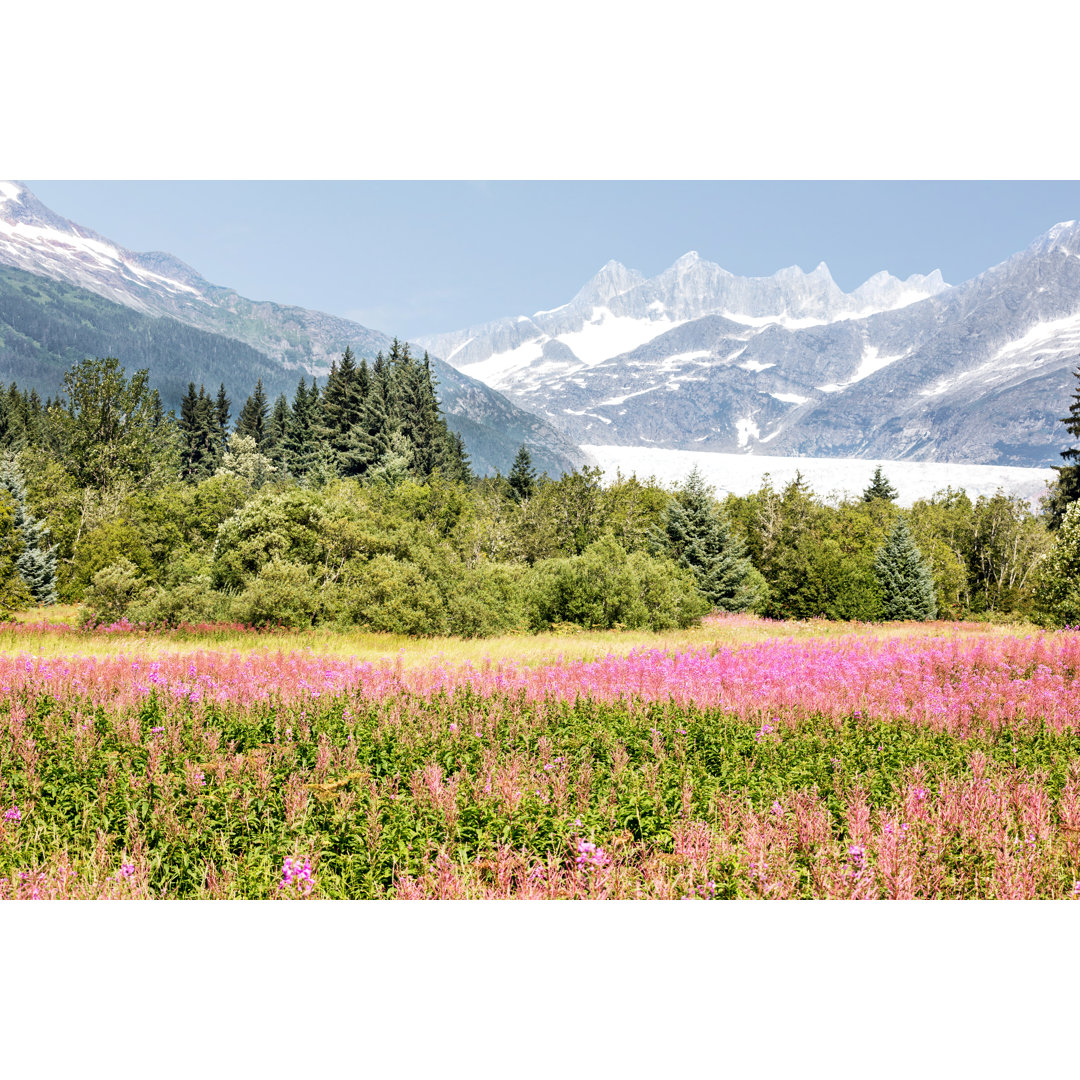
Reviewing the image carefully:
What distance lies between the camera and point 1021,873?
3674 millimetres

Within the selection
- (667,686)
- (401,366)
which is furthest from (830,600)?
(401,366)

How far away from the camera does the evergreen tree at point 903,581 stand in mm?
35156

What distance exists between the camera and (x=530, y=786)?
15.4ft

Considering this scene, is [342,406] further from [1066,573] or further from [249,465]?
[1066,573]

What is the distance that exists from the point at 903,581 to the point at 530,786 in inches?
1436

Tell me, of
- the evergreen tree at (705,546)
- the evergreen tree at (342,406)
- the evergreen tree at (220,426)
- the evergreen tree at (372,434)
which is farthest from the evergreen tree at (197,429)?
the evergreen tree at (705,546)

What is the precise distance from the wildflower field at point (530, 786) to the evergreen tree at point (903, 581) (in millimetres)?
29258

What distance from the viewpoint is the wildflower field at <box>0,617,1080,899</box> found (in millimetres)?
3605

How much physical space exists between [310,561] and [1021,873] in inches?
762

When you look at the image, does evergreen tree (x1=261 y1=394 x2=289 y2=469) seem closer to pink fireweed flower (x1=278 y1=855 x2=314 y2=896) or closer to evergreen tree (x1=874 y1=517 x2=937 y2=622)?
evergreen tree (x1=874 y1=517 x2=937 y2=622)

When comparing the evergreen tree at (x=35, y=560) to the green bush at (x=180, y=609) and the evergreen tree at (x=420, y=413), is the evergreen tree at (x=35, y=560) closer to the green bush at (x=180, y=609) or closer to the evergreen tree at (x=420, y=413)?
the green bush at (x=180, y=609)

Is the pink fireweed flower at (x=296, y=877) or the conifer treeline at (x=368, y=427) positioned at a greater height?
the conifer treeline at (x=368, y=427)

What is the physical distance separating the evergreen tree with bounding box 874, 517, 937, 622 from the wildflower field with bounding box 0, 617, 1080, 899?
29.3 m
